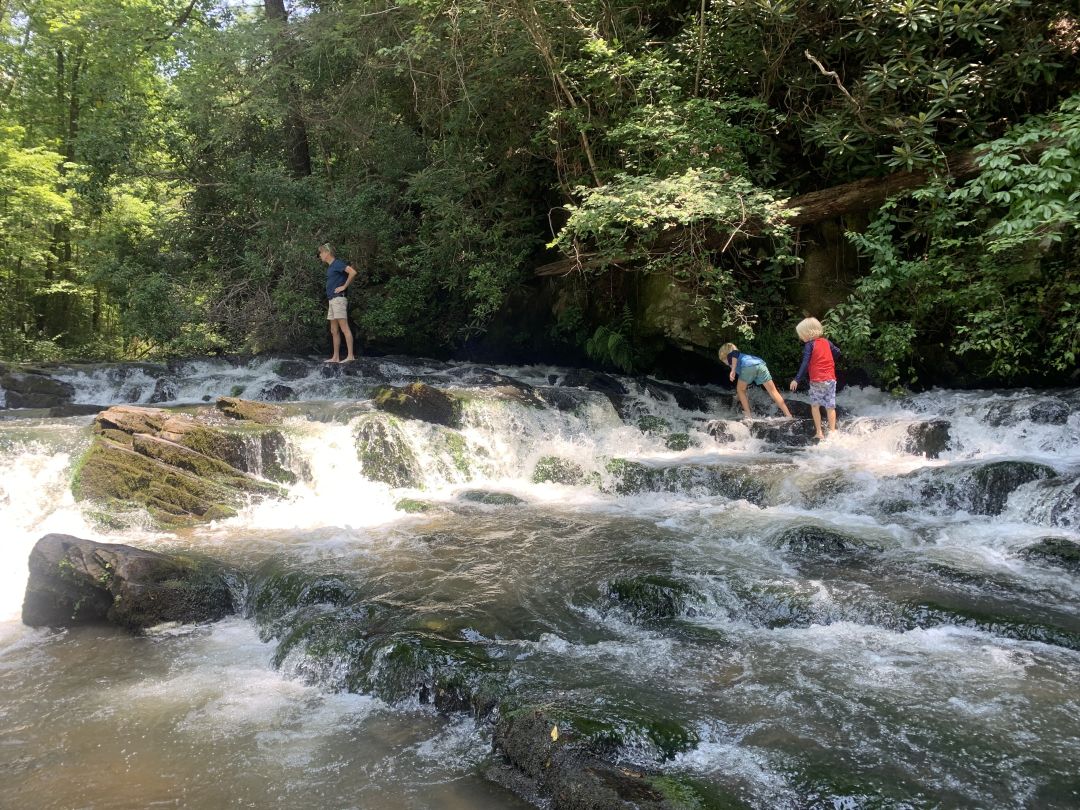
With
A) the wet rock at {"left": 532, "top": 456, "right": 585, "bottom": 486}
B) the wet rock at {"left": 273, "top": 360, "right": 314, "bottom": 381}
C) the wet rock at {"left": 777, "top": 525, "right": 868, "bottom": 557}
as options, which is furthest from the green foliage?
the wet rock at {"left": 273, "top": 360, "right": 314, "bottom": 381}

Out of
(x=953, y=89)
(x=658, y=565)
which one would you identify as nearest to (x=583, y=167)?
(x=953, y=89)

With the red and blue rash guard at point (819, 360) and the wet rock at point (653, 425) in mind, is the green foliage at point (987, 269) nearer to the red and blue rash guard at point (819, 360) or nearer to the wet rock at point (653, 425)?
the red and blue rash guard at point (819, 360)

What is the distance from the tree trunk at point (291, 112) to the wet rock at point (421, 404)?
7886 mm

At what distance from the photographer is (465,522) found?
24.8 feet

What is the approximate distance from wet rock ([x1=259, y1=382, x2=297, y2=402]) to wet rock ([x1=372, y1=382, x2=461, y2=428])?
102 inches

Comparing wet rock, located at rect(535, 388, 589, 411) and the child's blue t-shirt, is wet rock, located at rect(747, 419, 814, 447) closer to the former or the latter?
the child's blue t-shirt

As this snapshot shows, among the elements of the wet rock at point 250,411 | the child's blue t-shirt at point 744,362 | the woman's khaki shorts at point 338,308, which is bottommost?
the wet rock at point 250,411

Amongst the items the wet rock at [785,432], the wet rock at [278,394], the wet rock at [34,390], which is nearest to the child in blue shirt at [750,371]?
the wet rock at [785,432]

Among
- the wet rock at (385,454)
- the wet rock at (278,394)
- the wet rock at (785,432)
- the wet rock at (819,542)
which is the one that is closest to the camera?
the wet rock at (819,542)

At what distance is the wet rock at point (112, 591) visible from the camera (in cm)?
519

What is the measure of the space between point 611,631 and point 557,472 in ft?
15.5

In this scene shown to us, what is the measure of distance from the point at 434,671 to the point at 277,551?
9.75 ft

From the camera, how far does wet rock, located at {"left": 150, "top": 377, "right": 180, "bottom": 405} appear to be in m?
12.4

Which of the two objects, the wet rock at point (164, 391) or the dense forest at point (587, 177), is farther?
the wet rock at point (164, 391)
